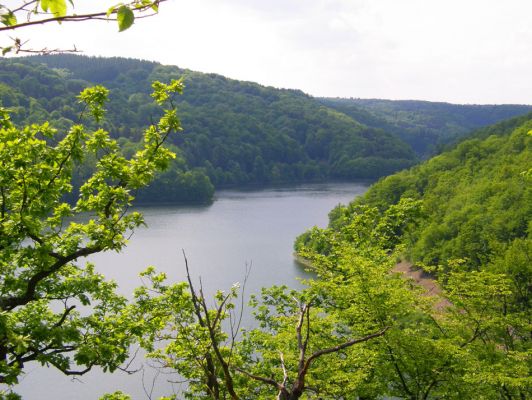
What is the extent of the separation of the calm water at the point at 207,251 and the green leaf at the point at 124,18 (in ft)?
87.8

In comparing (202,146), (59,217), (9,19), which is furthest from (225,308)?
(202,146)

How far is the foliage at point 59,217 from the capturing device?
7.27 meters

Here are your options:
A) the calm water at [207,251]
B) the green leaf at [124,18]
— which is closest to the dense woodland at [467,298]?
the green leaf at [124,18]

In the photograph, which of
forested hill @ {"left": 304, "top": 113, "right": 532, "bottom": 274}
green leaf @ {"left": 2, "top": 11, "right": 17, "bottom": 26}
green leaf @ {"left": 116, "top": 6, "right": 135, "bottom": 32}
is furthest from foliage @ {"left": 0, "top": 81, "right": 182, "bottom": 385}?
forested hill @ {"left": 304, "top": 113, "right": 532, "bottom": 274}

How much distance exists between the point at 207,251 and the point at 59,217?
61.8 metres

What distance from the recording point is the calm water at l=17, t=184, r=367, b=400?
32.8 meters

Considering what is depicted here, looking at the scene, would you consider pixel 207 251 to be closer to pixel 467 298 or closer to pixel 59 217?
pixel 467 298

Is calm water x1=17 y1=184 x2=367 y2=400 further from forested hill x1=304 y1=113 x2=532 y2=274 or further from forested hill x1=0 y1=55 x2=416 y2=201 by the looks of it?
forested hill x1=0 y1=55 x2=416 y2=201

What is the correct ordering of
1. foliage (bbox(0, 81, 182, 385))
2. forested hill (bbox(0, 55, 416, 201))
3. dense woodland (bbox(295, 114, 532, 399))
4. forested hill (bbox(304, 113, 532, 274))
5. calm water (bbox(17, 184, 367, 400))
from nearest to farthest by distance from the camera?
foliage (bbox(0, 81, 182, 385)), dense woodland (bbox(295, 114, 532, 399)), calm water (bbox(17, 184, 367, 400)), forested hill (bbox(304, 113, 532, 274)), forested hill (bbox(0, 55, 416, 201))

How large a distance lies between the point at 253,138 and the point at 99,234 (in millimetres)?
187082

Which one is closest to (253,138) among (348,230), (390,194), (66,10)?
(390,194)

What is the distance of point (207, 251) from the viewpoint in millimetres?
70438

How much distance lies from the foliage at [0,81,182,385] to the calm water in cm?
1954

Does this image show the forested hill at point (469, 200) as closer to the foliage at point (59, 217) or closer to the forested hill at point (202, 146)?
the foliage at point (59, 217)
